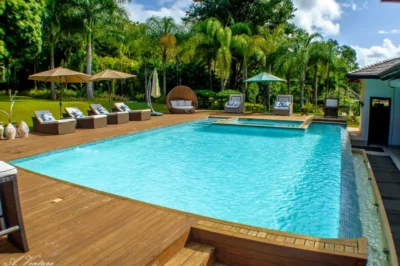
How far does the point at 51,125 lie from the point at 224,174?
20.6 feet

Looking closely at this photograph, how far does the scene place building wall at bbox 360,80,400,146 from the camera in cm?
1002

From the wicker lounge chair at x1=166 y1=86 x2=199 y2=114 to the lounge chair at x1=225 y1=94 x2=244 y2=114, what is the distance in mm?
1939

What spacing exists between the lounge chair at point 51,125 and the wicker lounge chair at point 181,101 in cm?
700

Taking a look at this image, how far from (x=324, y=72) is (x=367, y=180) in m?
14.2

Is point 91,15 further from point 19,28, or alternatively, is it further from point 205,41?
point 19,28

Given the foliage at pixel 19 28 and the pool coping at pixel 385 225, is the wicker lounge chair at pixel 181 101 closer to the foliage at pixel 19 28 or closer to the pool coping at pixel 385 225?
the foliage at pixel 19 28

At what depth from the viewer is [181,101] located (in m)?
16.7

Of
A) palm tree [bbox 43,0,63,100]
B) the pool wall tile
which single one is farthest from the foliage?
palm tree [bbox 43,0,63,100]

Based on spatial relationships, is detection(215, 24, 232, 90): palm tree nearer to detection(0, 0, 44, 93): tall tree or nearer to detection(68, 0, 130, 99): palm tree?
detection(68, 0, 130, 99): palm tree

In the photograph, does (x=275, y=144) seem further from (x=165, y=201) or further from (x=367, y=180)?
(x=165, y=201)

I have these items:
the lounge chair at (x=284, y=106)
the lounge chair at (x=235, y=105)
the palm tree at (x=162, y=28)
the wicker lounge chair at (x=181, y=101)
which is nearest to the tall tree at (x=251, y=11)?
the palm tree at (x=162, y=28)

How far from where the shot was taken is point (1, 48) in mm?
5945

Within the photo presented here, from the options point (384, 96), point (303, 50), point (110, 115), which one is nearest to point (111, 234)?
point (110, 115)

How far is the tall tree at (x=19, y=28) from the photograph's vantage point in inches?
237
